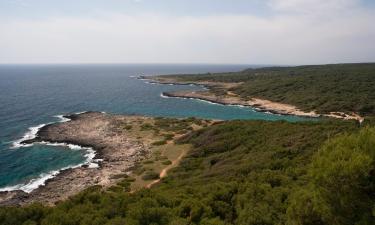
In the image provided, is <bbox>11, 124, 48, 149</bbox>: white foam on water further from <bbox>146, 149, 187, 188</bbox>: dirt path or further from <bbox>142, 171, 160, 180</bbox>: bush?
<bbox>142, 171, 160, 180</bbox>: bush

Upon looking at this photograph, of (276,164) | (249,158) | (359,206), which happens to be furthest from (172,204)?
(249,158)

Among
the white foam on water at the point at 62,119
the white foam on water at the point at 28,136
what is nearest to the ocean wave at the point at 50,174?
the white foam on water at the point at 28,136

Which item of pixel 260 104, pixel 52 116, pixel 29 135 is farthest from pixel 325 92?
pixel 29 135

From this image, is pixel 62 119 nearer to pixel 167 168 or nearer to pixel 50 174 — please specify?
pixel 50 174

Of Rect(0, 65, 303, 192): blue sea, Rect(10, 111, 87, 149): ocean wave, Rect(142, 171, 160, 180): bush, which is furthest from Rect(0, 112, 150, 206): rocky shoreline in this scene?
Rect(142, 171, 160, 180): bush

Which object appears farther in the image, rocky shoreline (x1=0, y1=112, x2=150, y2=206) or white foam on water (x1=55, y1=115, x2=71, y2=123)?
white foam on water (x1=55, y1=115, x2=71, y2=123)

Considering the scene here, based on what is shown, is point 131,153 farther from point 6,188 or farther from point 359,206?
point 359,206

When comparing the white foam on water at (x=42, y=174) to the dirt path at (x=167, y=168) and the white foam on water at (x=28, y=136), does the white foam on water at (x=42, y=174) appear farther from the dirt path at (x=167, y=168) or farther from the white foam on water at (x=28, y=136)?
the dirt path at (x=167, y=168)
